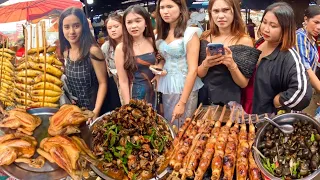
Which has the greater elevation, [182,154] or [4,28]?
[4,28]

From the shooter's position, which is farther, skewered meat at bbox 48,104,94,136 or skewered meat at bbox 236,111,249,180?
skewered meat at bbox 236,111,249,180

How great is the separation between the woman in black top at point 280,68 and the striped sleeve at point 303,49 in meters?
0.34

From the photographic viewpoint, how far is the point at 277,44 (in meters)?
2.42

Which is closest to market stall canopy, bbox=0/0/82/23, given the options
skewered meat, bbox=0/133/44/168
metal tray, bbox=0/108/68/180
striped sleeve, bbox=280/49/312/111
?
skewered meat, bbox=0/133/44/168

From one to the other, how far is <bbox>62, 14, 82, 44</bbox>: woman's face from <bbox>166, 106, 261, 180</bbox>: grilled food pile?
0.95m

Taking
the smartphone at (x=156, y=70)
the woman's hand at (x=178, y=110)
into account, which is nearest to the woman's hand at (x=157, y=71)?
the smartphone at (x=156, y=70)

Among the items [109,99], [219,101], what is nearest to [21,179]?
[109,99]

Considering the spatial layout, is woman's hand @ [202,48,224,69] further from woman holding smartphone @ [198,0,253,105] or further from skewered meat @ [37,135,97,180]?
skewered meat @ [37,135,97,180]

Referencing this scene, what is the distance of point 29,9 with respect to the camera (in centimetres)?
224

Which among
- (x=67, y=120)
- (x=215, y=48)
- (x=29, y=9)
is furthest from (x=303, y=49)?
(x=29, y=9)

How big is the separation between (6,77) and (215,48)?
55.6 inches

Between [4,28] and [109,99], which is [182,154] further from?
[4,28]

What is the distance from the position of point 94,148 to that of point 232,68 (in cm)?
115

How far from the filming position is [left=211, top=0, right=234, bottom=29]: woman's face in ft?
7.89
